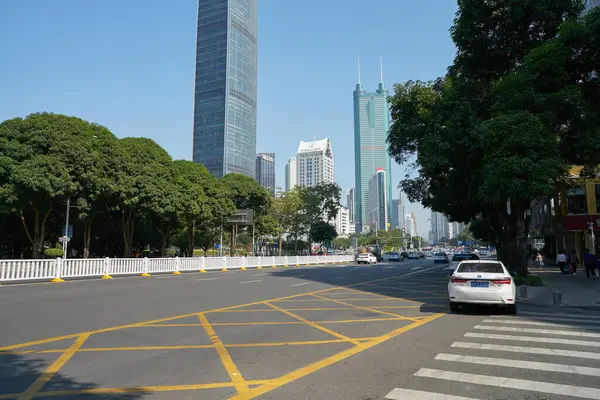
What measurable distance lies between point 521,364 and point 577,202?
114ft

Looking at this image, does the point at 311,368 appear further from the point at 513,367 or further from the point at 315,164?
the point at 315,164

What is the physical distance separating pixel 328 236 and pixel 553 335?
2859 inches

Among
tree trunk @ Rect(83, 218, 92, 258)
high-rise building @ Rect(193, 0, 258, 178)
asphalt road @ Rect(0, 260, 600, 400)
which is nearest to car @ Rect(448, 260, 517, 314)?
asphalt road @ Rect(0, 260, 600, 400)

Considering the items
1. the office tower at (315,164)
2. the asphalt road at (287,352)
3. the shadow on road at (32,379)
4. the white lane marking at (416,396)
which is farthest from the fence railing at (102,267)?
the office tower at (315,164)

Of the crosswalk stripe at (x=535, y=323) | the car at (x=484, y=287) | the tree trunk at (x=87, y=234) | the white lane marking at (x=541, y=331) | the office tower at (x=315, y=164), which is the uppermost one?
the office tower at (x=315, y=164)

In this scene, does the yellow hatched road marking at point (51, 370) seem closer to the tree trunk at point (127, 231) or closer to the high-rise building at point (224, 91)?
the tree trunk at point (127, 231)

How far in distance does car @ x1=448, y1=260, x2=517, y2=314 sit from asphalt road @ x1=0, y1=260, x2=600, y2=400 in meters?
0.46

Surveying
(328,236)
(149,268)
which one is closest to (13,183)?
(149,268)

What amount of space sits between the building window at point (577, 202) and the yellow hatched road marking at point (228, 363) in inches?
1390

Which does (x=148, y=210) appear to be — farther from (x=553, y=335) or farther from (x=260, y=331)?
(x=553, y=335)

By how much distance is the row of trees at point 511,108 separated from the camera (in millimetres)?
16641

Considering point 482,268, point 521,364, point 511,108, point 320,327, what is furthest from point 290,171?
point 521,364

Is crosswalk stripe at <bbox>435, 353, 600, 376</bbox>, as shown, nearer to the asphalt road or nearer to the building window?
the asphalt road

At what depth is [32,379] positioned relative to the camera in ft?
17.6
